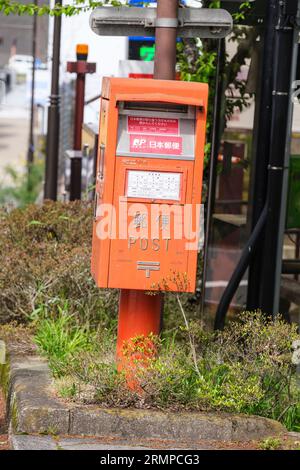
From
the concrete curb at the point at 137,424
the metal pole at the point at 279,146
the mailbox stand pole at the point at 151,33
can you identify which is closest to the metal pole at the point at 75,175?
the metal pole at the point at 279,146

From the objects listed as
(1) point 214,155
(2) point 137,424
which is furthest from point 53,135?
(2) point 137,424

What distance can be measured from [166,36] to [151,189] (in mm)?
1034

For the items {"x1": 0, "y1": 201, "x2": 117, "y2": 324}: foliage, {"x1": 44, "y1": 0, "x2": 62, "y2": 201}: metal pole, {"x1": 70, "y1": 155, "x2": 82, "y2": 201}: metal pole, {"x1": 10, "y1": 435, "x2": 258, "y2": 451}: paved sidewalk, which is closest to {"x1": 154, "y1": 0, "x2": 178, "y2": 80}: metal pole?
{"x1": 0, "y1": 201, "x2": 117, "y2": 324}: foliage

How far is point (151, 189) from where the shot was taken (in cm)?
693

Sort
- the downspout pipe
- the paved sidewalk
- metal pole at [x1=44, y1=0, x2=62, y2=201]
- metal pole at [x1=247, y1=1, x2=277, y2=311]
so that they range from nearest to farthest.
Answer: the paved sidewalk, the downspout pipe, metal pole at [x1=247, y1=1, x2=277, y2=311], metal pole at [x1=44, y1=0, x2=62, y2=201]

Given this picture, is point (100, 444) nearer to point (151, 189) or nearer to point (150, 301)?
point (150, 301)

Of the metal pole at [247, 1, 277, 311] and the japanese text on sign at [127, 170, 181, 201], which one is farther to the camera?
the metal pole at [247, 1, 277, 311]

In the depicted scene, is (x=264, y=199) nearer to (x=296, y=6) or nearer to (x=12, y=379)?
(x=296, y=6)

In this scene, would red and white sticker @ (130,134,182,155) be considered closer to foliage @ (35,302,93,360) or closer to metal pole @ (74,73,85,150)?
foliage @ (35,302,93,360)

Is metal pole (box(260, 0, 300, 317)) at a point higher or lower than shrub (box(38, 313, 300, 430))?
higher

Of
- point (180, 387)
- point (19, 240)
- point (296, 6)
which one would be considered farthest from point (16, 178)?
point (180, 387)

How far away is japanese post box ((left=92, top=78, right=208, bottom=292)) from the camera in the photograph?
22.7 feet

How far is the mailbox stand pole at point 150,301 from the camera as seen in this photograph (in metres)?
7.09
